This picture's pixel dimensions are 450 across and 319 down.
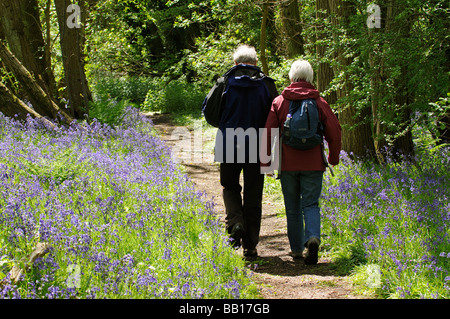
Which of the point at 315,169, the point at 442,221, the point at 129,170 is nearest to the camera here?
the point at 442,221

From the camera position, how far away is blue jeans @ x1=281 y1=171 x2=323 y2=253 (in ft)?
17.9

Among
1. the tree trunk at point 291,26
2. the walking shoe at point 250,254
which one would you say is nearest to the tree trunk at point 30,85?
the tree trunk at point 291,26

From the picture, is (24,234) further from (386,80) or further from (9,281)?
(386,80)

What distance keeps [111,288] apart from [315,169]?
102 inches

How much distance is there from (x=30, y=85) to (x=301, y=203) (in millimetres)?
7238

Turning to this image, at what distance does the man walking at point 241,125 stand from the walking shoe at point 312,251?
682mm

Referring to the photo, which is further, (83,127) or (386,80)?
(83,127)

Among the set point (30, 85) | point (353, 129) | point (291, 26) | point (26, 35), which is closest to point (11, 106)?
point (30, 85)

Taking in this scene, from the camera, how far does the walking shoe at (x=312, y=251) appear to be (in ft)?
17.5

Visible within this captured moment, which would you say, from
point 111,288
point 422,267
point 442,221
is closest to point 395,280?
point 422,267

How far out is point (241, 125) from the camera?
5.62 metres

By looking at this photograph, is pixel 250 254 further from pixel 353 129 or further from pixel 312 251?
pixel 353 129

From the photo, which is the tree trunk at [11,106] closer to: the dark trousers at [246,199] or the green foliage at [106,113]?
the green foliage at [106,113]
